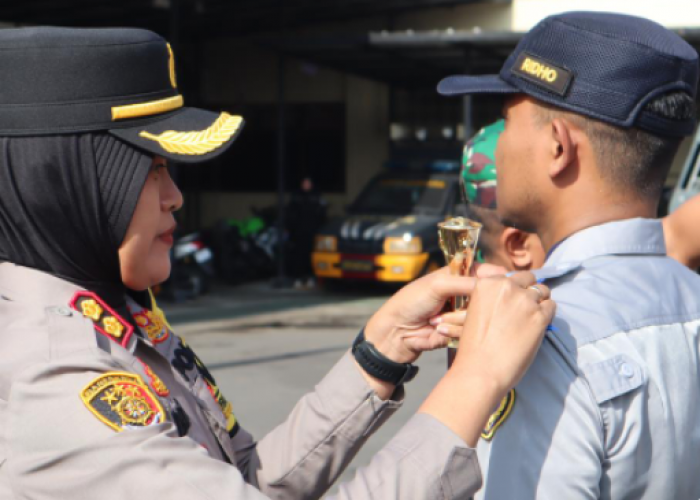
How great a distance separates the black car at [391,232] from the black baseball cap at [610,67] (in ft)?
35.7

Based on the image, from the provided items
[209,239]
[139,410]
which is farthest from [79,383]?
[209,239]

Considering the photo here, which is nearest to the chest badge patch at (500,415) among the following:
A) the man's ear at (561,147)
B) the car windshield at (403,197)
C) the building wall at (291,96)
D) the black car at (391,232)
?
the man's ear at (561,147)

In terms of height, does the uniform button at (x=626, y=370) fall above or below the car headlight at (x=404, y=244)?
above

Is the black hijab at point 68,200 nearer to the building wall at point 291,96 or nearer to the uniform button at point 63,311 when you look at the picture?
the uniform button at point 63,311

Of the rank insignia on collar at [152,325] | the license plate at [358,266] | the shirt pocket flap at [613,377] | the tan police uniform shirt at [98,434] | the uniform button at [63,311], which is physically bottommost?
the license plate at [358,266]

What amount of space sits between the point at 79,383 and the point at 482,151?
5.93ft

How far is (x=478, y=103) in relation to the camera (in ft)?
62.7

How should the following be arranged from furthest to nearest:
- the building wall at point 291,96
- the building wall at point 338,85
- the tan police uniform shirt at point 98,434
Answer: the building wall at point 291,96
the building wall at point 338,85
the tan police uniform shirt at point 98,434

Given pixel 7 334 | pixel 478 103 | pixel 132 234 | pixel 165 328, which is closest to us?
pixel 7 334

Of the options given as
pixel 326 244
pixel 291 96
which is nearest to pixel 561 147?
pixel 326 244

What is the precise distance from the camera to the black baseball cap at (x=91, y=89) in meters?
1.61

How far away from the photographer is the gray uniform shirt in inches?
56.7

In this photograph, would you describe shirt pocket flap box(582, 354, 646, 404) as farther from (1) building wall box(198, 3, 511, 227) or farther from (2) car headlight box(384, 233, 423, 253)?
(1) building wall box(198, 3, 511, 227)

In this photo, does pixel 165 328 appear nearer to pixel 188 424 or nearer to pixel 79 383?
pixel 188 424
